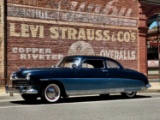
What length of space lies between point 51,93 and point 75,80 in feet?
3.02

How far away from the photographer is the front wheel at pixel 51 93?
12133 millimetres

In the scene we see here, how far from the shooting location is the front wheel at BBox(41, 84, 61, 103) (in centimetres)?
1213

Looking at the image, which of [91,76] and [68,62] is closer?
[91,76]

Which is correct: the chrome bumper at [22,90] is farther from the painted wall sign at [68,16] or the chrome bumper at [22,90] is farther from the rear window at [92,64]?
the painted wall sign at [68,16]

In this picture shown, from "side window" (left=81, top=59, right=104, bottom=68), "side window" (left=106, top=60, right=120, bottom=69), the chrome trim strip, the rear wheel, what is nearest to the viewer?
the chrome trim strip

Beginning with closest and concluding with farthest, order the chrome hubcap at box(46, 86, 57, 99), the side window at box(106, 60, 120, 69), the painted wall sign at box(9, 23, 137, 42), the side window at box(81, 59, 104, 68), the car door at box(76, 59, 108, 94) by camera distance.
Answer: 1. the chrome hubcap at box(46, 86, 57, 99)
2. the car door at box(76, 59, 108, 94)
3. the side window at box(81, 59, 104, 68)
4. the side window at box(106, 60, 120, 69)
5. the painted wall sign at box(9, 23, 137, 42)

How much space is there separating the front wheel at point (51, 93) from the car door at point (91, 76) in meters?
0.79

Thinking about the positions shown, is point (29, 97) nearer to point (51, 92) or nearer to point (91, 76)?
point (51, 92)

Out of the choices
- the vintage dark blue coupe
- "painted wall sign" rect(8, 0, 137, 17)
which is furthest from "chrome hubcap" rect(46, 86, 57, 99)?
"painted wall sign" rect(8, 0, 137, 17)

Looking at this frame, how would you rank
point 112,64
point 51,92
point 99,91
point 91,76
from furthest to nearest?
point 112,64, point 99,91, point 91,76, point 51,92

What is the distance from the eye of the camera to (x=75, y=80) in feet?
41.2

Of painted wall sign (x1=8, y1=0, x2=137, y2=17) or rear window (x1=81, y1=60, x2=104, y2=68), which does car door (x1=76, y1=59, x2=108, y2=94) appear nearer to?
rear window (x1=81, y1=60, x2=104, y2=68)

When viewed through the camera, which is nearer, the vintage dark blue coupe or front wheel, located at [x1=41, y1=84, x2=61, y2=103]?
the vintage dark blue coupe

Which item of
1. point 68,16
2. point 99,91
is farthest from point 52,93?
point 68,16
